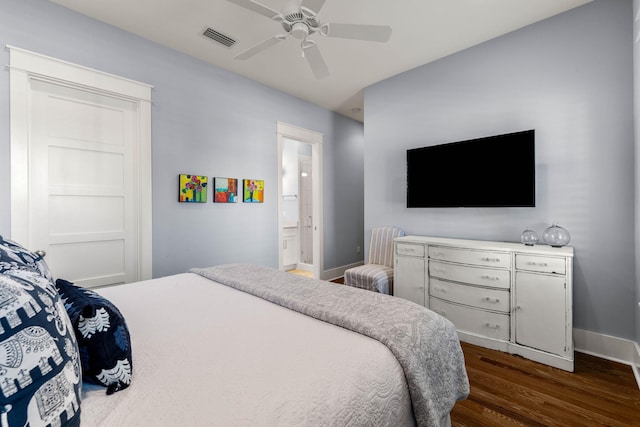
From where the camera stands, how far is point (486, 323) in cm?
245

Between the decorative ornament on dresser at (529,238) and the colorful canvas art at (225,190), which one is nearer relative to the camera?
the decorative ornament on dresser at (529,238)

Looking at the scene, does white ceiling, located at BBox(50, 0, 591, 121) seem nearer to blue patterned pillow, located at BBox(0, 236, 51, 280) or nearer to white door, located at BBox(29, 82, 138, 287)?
Answer: white door, located at BBox(29, 82, 138, 287)

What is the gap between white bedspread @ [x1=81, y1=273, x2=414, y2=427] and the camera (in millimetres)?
729

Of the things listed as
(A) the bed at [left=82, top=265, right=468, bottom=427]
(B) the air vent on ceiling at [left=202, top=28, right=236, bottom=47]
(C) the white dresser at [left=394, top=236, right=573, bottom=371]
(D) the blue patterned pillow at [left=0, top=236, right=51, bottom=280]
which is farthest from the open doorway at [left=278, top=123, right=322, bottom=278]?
(D) the blue patterned pillow at [left=0, top=236, right=51, bottom=280]

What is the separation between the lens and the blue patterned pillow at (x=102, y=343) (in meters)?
0.82

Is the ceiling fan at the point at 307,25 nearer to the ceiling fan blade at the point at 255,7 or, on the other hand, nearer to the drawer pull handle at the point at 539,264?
the ceiling fan blade at the point at 255,7

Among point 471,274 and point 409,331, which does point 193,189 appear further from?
point 471,274

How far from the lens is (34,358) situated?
0.50 m

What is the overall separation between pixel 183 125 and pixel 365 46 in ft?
6.82

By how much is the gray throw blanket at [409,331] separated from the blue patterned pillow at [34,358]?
895 millimetres

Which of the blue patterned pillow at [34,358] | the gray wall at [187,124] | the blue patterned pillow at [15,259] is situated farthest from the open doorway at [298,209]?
the blue patterned pillow at [34,358]

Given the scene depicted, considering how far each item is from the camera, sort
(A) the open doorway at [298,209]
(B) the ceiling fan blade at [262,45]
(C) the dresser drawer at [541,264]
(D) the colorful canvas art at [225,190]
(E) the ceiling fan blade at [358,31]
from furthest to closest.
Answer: (A) the open doorway at [298,209] → (D) the colorful canvas art at [225,190] → (C) the dresser drawer at [541,264] → (B) the ceiling fan blade at [262,45] → (E) the ceiling fan blade at [358,31]

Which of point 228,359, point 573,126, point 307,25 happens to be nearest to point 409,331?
point 228,359

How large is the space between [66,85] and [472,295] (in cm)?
392
